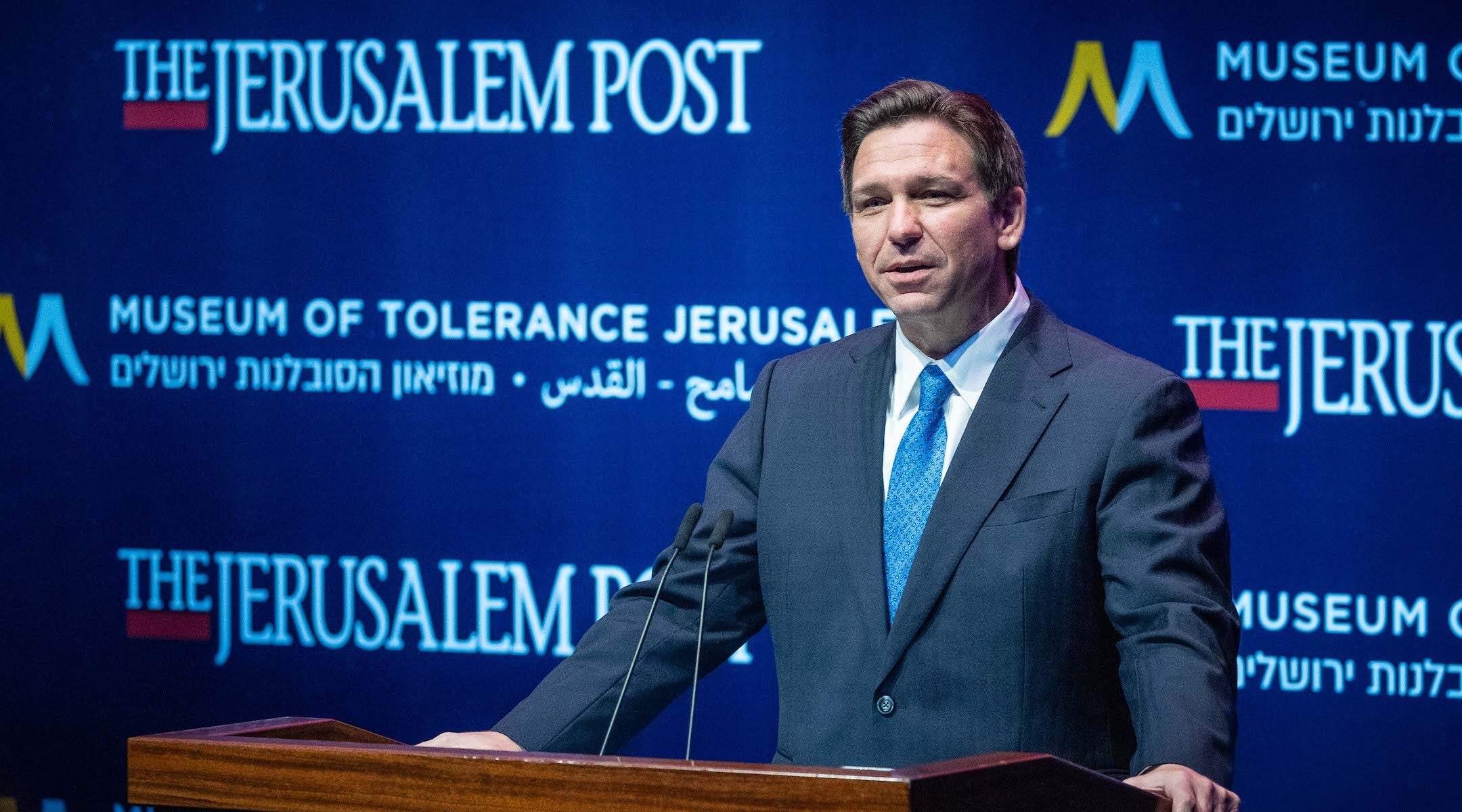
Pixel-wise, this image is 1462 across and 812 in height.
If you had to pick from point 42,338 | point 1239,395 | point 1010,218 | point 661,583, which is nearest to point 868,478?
point 661,583

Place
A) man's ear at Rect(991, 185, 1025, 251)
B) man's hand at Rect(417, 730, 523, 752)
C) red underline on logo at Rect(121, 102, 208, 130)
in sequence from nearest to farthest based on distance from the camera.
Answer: man's hand at Rect(417, 730, 523, 752)
man's ear at Rect(991, 185, 1025, 251)
red underline on logo at Rect(121, 102, 208, 130)

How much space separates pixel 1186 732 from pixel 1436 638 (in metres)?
1.83

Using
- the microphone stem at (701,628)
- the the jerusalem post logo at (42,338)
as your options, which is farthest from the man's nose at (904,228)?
the the jerusalem post logo at (42,338)

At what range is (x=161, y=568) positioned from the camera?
364 cm

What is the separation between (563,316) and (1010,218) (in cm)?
165

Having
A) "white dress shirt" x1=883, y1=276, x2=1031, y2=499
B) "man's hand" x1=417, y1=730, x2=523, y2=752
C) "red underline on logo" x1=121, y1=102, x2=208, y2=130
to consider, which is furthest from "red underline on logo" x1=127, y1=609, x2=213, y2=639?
"white dress shirt" x1=883, y1=276, x2=1031, y2=499

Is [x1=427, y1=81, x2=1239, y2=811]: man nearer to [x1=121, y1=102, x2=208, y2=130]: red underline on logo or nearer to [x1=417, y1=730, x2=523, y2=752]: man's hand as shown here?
[x1=417, y1=730, x2=523, y2=752]: man's hand

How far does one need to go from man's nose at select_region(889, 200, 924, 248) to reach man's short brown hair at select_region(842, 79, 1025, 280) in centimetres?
11

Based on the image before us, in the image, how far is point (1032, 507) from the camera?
1782 millimetres

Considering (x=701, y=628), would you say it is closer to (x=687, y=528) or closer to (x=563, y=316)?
(x=687, y=528)

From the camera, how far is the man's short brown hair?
192cm

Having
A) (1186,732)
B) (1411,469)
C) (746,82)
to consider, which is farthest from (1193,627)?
(746,82)

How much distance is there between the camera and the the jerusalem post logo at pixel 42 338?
12.0 ft

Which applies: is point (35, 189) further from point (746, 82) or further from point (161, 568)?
point (746, 82)
